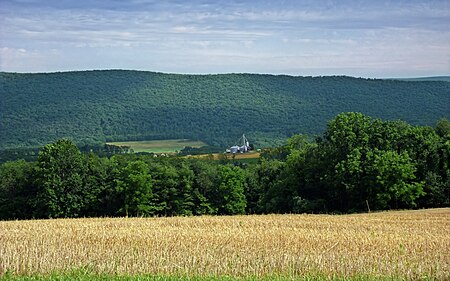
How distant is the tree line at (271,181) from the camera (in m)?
57.2

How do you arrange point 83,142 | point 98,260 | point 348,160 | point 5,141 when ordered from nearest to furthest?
1. point 98,260
2. point 348,160
3. point 5,141
4. point 83,142

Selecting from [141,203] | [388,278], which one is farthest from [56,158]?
[388,278]

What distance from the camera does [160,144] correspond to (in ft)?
599

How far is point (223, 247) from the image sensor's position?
19.2 metres

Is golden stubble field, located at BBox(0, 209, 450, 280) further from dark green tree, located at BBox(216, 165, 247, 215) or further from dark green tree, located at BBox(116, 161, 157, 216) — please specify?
dark green tree, located at BBox(216, 165, 247, 215)

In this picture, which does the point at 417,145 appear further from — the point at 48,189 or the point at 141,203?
the point at 48,189

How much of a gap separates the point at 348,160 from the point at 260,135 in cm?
12951

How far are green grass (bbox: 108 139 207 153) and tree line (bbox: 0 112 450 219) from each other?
92420mm

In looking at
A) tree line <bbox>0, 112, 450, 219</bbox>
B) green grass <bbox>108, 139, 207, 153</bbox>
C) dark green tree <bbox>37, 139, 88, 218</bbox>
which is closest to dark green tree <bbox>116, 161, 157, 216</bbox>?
tree line <bbox>0, 112, 450, 219</bbox>

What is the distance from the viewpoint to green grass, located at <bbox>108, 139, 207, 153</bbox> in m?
170

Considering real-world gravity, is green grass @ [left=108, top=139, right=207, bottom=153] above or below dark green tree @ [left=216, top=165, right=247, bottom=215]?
below

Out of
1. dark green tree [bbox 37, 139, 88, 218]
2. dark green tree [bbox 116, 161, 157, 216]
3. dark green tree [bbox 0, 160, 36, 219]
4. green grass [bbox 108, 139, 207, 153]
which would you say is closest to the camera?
dark green tree [bbox 37, 139, 88, 218]

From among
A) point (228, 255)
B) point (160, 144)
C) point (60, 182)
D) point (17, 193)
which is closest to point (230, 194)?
point (60, 182)

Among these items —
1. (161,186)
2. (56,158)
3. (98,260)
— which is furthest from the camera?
(161,186)
